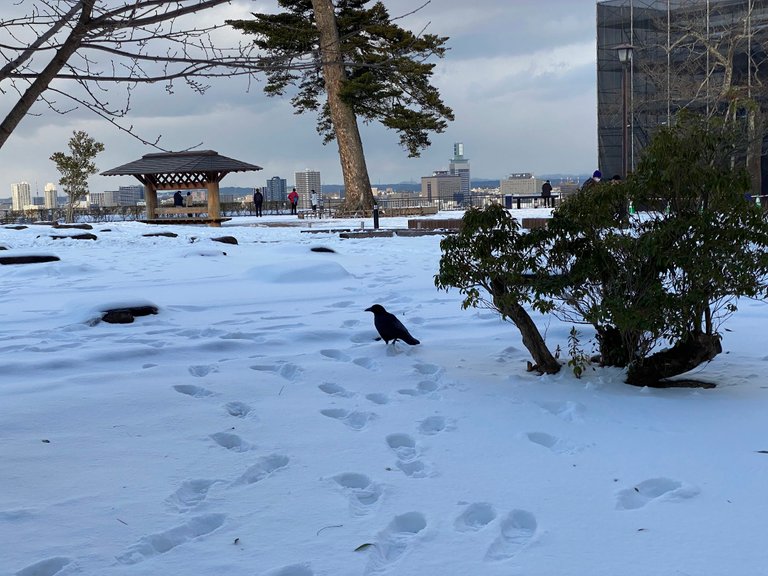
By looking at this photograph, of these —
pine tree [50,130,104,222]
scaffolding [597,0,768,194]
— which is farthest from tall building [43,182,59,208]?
scaffolding [597,0,768,194]

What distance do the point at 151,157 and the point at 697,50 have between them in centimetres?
2571

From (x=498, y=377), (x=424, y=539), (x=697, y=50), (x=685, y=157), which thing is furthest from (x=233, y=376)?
(x=697, y=50)

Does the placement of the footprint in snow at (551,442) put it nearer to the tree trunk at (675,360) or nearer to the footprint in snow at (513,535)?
the footprint in snow at (513,535)

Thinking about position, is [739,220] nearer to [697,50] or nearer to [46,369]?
[46,369]

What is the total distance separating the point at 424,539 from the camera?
3000mm

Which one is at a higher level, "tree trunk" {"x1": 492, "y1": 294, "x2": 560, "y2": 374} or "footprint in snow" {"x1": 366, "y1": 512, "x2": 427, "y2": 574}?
"tree trunk" {"x1": 492, "y1": 294, "x2": 560, "y2": 374}

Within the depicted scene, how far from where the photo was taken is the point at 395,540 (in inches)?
118

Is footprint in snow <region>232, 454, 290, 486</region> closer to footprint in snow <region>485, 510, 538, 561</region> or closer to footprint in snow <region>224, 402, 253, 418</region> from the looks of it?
footprint in snow <region>224, 402, 253, 418</region>

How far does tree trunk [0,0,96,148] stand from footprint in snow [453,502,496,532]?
2.72 metres

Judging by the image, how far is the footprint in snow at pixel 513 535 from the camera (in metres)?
2.87

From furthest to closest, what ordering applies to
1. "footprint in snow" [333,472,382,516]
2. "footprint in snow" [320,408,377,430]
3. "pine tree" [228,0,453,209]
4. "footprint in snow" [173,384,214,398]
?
"pine tree" [228,0,453,209], "footprint in snow" [173,384,214,398], "footprint in snow" [320,408,377,430], "footprint in snow" [333,472,382,516]

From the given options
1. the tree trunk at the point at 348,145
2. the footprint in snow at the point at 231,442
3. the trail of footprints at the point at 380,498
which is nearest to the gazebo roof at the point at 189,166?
the tree trunk at the point at 348,145

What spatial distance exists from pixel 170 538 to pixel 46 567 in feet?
1.50

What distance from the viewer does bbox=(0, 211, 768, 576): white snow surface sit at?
2896 millimetres
